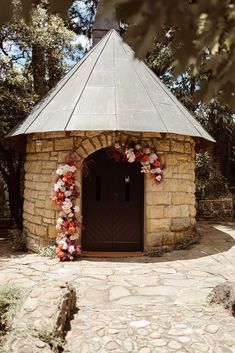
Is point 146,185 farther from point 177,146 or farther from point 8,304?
point 8,304

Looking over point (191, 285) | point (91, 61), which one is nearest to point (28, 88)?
point (91, 61)

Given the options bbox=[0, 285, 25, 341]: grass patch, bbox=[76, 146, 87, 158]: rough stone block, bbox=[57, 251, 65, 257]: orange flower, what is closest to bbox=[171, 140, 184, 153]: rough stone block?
bbox=[76, 146, 87, 158]: rough stone block

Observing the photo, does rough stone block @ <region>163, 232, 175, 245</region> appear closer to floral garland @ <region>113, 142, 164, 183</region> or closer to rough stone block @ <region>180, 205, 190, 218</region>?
rough stone block @ <region>180, 205, 190, 218</region>

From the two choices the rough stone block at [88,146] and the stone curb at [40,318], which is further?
the rough stone block at [88,146]

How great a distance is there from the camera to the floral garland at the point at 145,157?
7.17 metres

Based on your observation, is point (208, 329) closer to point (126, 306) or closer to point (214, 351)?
point (214, 351)

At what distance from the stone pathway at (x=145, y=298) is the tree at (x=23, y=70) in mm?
3844

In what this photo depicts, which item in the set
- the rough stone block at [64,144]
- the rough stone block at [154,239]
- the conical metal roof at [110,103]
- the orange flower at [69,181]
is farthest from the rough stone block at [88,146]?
the rough stone block at [154,239]

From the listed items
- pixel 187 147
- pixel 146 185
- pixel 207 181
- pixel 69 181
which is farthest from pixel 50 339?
pixel 207 181

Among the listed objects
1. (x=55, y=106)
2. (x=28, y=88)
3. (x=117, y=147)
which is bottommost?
(x=117, y=147)

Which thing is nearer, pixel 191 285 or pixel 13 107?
pixel 191 285

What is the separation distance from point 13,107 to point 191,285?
6261 millimetres

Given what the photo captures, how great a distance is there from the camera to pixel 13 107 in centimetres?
949

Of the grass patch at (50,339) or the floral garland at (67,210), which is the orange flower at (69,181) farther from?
the grass patch at (50,339)
